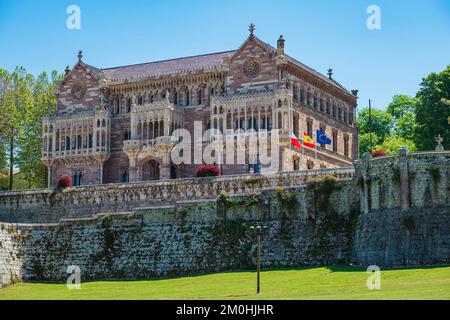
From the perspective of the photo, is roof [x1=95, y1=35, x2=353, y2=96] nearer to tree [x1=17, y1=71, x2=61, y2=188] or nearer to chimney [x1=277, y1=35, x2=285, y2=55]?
chimney [x1=277, y1=35, x2=285, y2=55]

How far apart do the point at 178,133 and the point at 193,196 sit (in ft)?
58.7

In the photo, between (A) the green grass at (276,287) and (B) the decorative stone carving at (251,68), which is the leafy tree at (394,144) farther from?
(A) the green grass at (276,287)

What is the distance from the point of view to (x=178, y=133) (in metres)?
97.9

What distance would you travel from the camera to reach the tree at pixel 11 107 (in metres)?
108

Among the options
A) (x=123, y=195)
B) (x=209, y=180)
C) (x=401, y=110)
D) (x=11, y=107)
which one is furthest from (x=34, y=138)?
(x=401, y=110)

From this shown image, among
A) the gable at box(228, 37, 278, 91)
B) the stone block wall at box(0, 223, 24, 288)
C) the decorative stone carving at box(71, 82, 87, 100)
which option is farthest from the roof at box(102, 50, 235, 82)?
the stone block wall at box(0, 223, 24, 288)

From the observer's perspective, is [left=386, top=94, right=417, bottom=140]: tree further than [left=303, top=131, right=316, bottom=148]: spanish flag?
Yes

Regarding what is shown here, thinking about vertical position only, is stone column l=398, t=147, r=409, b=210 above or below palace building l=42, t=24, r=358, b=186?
below

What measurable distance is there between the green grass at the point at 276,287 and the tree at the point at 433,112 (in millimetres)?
34150

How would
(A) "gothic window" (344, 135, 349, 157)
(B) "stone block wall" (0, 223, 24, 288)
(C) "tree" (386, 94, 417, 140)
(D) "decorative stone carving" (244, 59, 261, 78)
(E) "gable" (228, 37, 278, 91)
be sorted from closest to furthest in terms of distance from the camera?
(B) "stone block wall" (0, 223, 24, 288), (E) "gable" (228, 37, 278, 91), (D) "decorative stone carving" (244, 59, 261, 78), (A) "gothic window" (344, 135, 349, 157), (C) "tree" (386, 94, 417, 140)

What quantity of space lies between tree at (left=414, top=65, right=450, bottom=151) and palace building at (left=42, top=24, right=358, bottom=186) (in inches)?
388

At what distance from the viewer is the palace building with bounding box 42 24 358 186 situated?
93.5 metres
